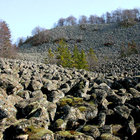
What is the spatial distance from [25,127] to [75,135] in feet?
4.21

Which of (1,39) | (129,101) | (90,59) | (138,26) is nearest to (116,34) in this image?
(138,26)

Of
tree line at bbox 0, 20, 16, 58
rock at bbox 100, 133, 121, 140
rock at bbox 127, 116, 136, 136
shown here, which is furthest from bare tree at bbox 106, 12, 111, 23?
rock at bbox 100, 133, 121, 140

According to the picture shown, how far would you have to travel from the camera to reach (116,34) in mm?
73625

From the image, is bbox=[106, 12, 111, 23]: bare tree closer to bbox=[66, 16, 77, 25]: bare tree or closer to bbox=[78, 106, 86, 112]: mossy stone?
bbox=[66, 16, 77, 25]: bare tree

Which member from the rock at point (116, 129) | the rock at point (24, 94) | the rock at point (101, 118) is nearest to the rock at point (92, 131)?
the rock at point (101, 118)

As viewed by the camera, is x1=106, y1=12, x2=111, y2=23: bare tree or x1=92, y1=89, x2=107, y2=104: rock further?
x1=106, y1=12, x2=111, y2=23: bare tree

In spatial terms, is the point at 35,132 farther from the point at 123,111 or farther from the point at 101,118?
the point at 123,111

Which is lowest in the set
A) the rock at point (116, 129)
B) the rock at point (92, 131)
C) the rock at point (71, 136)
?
the rock at point (116, 129)

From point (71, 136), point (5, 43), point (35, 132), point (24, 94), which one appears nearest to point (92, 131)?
point (71, 136)

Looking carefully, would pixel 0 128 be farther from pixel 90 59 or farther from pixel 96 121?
pixel 90 59

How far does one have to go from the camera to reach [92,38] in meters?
74.1

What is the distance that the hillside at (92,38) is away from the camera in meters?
64.2

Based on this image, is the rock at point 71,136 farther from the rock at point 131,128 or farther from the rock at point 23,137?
the rock at point 131,128

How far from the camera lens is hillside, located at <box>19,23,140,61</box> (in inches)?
2526
